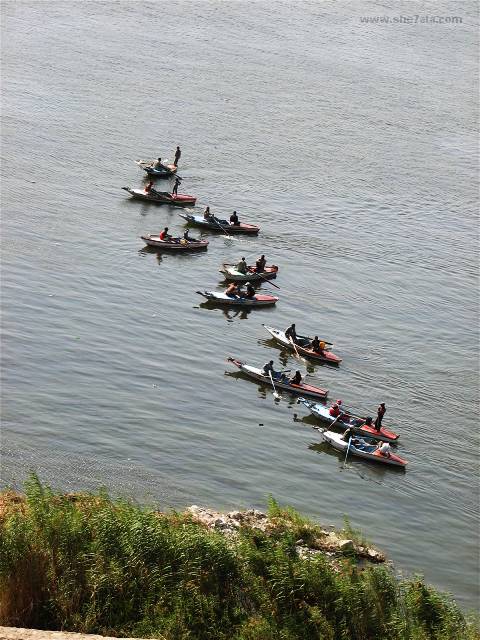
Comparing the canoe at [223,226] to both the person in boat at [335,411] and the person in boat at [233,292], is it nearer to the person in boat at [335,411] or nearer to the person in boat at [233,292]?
the person in boat at [233,292]

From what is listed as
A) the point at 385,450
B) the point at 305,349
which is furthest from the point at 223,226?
the point at 385,450

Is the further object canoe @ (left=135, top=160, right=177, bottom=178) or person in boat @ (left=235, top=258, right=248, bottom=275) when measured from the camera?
canoe @ (left=135, top=160, right=177, bottom=178)

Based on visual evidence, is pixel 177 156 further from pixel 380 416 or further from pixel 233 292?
pixel 380 416

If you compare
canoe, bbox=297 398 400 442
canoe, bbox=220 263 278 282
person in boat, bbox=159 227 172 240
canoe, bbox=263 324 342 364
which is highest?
person in boat, bbox=159 227 172 240

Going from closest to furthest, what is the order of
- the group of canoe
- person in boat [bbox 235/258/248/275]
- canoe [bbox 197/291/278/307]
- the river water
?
the river water < the group of canoe < canoe [bbox 197/291/278/307] < person in boat [bbox 235/258/248/275]

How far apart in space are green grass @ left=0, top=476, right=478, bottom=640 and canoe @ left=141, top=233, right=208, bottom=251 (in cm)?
3340

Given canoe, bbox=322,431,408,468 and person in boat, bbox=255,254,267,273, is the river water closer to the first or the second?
canoe, bbox=322,431,408,468

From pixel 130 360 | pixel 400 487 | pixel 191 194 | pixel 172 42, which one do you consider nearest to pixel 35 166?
pixel 191 194

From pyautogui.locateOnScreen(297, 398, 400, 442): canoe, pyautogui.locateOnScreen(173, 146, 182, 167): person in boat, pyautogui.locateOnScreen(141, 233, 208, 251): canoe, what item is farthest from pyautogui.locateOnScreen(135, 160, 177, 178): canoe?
pyautogui.locateOnScreen(297, 398, 400, 442): canoe

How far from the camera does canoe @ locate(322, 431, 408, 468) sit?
3644 cm

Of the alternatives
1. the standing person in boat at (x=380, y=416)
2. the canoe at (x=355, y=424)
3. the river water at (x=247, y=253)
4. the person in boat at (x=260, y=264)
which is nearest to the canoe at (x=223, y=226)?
the river water at (x=247, y=253)

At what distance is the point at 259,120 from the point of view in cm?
7506

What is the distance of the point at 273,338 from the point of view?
4631cm

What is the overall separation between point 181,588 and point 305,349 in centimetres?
2495
